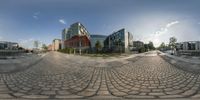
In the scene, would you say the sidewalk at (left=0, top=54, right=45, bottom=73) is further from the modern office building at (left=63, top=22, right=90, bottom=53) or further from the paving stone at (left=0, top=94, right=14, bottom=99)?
the paving stone at (left=0, top=94, right=14, bottom=99)

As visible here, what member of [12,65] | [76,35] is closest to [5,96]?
[76,35]

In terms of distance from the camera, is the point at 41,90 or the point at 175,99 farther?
the point at 41,90

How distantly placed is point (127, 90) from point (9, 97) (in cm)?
259

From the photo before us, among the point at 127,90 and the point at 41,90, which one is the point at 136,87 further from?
the point at 41,90

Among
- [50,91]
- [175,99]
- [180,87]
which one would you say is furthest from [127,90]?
[50,91]

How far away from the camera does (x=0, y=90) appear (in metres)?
3.96

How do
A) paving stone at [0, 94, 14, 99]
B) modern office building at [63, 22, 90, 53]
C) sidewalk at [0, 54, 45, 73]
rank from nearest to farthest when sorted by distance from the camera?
paving stone at [0, 94, 14, 99]
modern office building at [63, 22, 90, 53]
sidewalk at [0, 54, 45, 73]

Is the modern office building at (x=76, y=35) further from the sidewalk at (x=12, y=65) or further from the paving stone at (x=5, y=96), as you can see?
the paving stone at (x=5, y=96)

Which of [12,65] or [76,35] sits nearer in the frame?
[76,35]

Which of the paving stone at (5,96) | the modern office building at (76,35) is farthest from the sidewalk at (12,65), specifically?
the paving stone at (5,96)

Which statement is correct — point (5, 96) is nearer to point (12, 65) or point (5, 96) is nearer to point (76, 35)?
point (76, 35)

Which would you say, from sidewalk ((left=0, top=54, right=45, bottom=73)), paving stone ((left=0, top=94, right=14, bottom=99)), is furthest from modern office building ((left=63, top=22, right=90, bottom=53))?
paving stone ((left=0, top=94, right=14, bottom=99))

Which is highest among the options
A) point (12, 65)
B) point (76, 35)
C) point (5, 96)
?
point (76, 35)

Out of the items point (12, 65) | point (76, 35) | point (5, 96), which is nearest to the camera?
point (5, 96)
